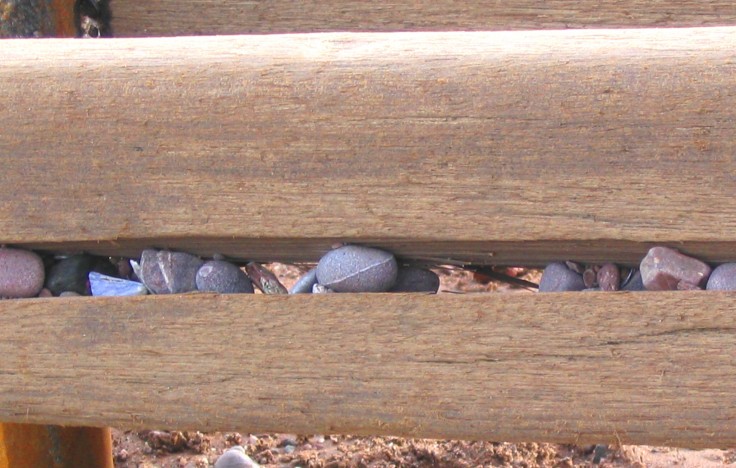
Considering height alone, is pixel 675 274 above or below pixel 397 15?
below

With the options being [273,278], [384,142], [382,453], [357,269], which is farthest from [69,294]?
[382,453]

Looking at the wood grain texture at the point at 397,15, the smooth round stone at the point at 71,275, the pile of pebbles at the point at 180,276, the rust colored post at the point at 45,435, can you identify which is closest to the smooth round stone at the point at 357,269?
the pile of pebbles at the point at 180,276

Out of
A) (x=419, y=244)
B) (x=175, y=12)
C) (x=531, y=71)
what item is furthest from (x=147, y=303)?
(x=175, y=12)

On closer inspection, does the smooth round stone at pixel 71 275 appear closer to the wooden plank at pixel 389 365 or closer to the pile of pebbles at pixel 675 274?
the wooden plank at pixel 389 365

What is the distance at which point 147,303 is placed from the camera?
158 centimetres

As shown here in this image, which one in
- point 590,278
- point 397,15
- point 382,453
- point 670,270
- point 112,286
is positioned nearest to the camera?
point 670,270

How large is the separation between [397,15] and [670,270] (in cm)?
97

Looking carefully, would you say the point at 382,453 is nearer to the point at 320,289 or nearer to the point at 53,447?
the point at 53,447

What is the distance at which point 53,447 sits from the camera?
2365 millimetres

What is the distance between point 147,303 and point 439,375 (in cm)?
51

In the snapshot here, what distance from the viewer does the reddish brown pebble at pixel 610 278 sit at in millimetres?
1508

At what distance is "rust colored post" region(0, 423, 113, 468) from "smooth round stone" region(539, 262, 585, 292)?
4.41 feet

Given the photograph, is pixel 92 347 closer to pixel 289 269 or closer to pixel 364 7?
pixel 364 7

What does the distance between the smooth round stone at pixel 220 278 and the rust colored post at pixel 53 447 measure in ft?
2.83
